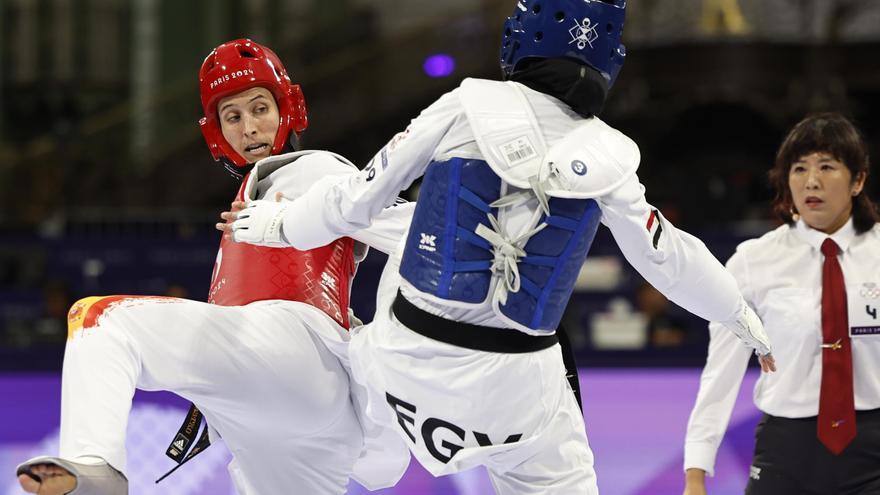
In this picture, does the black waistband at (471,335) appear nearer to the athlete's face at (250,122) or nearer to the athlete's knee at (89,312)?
the athlete's knee at (89,312)

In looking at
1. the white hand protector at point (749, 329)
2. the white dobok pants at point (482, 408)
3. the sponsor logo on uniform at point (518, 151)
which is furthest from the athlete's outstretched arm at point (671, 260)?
the white dobok pants at point (482, 408)

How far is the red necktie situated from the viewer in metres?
3.37

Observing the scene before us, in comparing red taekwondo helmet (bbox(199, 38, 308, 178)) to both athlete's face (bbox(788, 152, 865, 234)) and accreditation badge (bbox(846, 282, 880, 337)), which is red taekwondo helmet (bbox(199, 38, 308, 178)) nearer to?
athlete's face (bbox(788, 152, 865, 234))

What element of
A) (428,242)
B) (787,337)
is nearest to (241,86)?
(428,242)

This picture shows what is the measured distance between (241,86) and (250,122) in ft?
0.42

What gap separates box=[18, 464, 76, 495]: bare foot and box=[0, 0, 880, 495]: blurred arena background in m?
2.77

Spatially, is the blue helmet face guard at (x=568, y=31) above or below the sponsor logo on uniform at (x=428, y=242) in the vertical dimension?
above

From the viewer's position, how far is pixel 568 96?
2719 mm

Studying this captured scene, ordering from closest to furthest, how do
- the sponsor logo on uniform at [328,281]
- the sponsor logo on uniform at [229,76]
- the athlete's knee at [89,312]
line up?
the athlete's knee at [89,312] < the sponsor logo on uniform at [328,281] < the sponsor logo on uniform at [229,76]

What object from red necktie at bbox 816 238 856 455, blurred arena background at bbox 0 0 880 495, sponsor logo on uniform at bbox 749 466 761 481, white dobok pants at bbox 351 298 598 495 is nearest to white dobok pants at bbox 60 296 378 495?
white dobok pants at bbox 351 298 598 495

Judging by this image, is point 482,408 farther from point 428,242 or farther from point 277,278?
point 277,278

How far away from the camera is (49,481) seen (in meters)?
2.46

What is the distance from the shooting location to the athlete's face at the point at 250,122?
3.76m

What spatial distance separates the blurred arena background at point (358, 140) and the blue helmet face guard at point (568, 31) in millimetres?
3006
